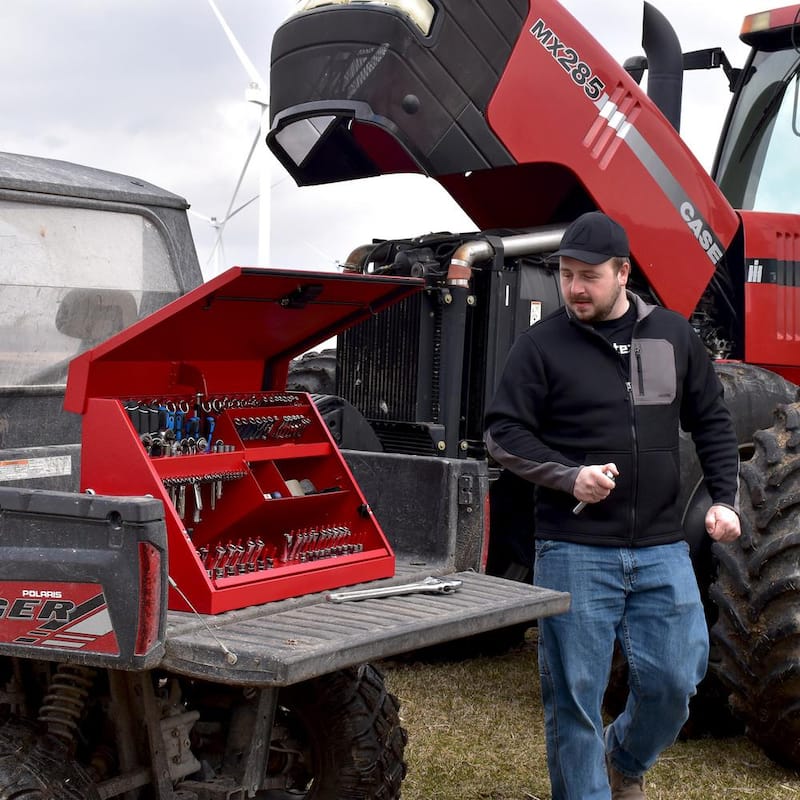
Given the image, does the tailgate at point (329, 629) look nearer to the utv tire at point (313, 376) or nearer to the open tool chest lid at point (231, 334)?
the open tool chest lid at point (231, 334)

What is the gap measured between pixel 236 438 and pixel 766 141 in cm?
363

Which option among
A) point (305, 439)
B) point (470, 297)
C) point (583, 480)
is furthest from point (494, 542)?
point (583, 480)

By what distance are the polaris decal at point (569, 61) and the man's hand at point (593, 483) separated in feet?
7.12

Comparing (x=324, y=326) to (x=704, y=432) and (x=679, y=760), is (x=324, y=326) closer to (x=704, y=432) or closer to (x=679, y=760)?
(x=704, y=432)

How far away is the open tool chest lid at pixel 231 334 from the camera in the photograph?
330 centimetres

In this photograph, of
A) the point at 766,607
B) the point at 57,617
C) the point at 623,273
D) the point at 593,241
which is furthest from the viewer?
the point at 766,607

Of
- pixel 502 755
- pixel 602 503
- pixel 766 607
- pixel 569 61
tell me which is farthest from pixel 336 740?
pixel 569 61

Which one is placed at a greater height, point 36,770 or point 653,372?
point 653,372

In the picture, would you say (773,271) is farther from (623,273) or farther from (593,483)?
(593,483)

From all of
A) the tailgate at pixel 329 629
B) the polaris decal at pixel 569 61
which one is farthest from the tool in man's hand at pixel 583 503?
the polaris decal at pixel 569 61

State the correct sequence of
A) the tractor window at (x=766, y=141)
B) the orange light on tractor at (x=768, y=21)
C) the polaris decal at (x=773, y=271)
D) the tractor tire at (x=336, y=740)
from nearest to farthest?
1. the tractor tire at (x=336, y=740)
2. the polaris decal at (x=773, y=271)
3. the tractor window at (x=766, y=141)
4. the orange light on tractor at (x=768, y=21)

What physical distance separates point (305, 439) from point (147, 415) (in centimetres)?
64

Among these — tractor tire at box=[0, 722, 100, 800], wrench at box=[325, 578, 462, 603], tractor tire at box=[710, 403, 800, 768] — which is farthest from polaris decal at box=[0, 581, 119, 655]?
tractor tire at box=[710, 403, 800, 768]

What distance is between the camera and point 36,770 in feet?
9.71
